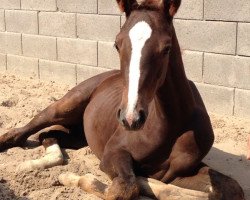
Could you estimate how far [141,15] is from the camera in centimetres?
316

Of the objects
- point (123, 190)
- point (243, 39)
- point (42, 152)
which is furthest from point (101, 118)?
point (243, 39)

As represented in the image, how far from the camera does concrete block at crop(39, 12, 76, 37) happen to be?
677cm

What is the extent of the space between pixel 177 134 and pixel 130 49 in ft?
2.78

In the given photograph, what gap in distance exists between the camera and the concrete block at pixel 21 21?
23.8 feet

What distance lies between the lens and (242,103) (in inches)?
215

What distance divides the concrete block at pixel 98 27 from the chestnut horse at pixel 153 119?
2077 millimetres

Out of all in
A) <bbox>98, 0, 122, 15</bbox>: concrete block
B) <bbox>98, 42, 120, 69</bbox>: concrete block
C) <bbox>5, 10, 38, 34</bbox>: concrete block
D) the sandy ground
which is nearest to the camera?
the sandy ground

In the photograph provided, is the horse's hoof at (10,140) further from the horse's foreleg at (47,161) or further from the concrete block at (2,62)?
the concrete block at (2,62)

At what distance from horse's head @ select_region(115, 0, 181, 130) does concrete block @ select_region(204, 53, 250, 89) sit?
7.71 feet

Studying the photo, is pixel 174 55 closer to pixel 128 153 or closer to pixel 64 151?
pixel 128 153

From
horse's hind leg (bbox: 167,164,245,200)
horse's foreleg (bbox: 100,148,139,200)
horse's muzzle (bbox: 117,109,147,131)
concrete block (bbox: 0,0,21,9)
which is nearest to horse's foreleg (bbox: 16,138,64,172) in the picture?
horse's foreleg (bbox: 100,148,139,200)

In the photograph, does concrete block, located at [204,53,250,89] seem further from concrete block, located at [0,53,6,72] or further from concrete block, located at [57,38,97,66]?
concrete block, located at [0,53,6,72]

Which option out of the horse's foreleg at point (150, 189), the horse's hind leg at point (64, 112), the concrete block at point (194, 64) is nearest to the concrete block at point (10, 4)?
the concrete block at point (194, 64)

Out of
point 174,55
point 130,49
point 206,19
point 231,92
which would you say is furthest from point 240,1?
point 130,49
